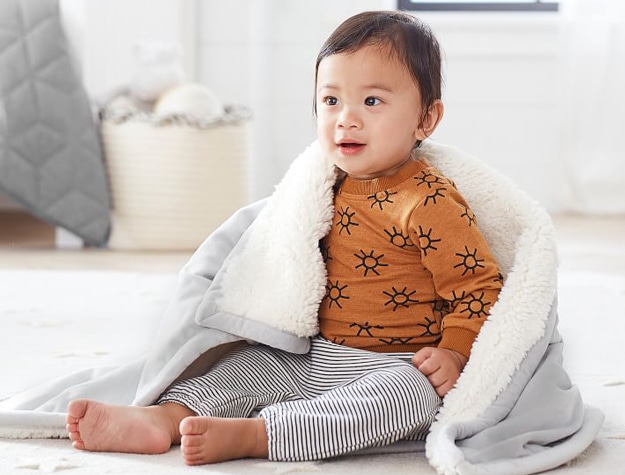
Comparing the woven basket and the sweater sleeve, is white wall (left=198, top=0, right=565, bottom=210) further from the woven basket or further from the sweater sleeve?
the sweater sleeve

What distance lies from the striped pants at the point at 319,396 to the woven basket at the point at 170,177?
Answer: 1446mm

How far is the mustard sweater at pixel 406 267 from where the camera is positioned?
42.9 inches

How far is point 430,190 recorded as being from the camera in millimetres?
1129

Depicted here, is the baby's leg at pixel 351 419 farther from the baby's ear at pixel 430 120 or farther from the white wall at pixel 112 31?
the white wall at pixel 112 31

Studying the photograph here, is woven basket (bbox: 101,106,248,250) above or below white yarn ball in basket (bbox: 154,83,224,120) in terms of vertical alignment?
below

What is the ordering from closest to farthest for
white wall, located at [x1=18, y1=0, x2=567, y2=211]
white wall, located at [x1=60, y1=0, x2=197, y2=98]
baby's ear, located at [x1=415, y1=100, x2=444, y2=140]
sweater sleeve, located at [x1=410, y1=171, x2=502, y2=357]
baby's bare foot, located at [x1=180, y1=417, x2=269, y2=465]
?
baby's bare foot, located at [x1=180, y1=417, x2=269, y2=465] < sweater sleeve, located at [x1=410, y1=171, x2=502, y2=357] < baby's ear, located at [x1=415, y1=100, x2=444, y2=140] < white wall, located at [x1=60, y1=0, x2=197, y2=98] < white wall, located at [x1=18, y1=0, x2=567, y2=211]

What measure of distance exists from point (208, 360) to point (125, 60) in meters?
1.84

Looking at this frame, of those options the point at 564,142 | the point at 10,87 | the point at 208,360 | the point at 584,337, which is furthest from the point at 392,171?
the point at 564,142

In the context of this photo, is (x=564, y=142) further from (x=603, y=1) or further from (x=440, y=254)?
(x=440, y=254)

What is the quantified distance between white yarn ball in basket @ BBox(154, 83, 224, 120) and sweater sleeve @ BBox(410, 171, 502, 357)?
1.57 meters

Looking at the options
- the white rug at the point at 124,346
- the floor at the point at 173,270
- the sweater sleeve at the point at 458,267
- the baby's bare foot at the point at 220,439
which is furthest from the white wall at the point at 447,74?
the baby's bare foot at the point at 220,439

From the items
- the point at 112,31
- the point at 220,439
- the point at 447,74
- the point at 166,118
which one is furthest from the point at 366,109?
the point at 447,74

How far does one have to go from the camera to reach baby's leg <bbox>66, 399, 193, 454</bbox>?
1015 millimetres

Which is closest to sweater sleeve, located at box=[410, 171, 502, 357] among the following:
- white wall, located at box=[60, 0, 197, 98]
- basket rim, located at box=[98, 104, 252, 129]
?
basket rim, located at box=[98, 104, 252, 129]
